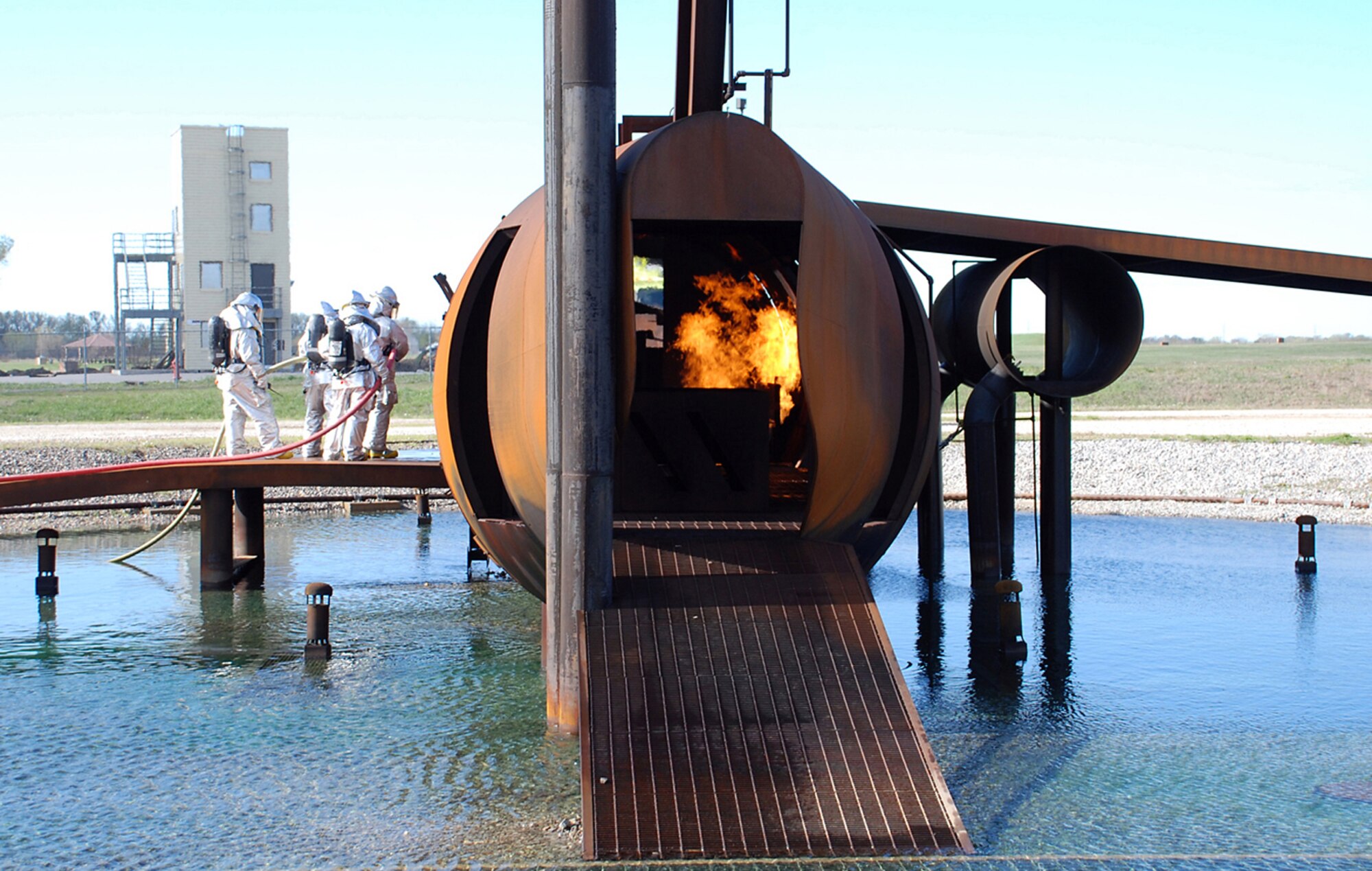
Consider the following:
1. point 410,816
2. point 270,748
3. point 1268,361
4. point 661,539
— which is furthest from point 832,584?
Answer: point 1268,361

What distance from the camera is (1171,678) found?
962 cm

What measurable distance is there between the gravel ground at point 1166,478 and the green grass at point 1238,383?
288 inches

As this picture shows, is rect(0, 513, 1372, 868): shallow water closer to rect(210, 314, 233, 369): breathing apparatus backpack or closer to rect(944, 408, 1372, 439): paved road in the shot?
rect(210, 314, 233, 369): breathing apparatus backpack

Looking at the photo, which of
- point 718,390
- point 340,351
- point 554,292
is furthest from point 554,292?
point 340,351

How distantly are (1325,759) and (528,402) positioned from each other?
4906 millimetres

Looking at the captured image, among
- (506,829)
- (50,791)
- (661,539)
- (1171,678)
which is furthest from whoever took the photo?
(1171,678)

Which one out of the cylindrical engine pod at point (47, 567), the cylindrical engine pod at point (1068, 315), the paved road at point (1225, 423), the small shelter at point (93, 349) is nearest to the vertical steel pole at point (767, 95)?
the cylindrical engine pod at point (1068, 315)

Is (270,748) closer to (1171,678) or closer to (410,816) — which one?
(410,816)

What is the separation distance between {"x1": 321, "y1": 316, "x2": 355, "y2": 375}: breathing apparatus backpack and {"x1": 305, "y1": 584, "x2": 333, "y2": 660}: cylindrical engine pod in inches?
195

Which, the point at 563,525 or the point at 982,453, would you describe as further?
the point at 982,453

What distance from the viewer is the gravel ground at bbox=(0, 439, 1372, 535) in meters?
19.3

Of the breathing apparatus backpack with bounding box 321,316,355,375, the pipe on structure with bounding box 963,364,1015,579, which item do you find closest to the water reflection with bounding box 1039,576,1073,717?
the pipe on structure with bounding box 963,364,1015,579

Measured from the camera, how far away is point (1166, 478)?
978 inches

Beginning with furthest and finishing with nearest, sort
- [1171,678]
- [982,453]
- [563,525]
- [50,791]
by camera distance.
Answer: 1. [982,453]
2. [1171,678]
3. [563,525]
4. [50,791]
